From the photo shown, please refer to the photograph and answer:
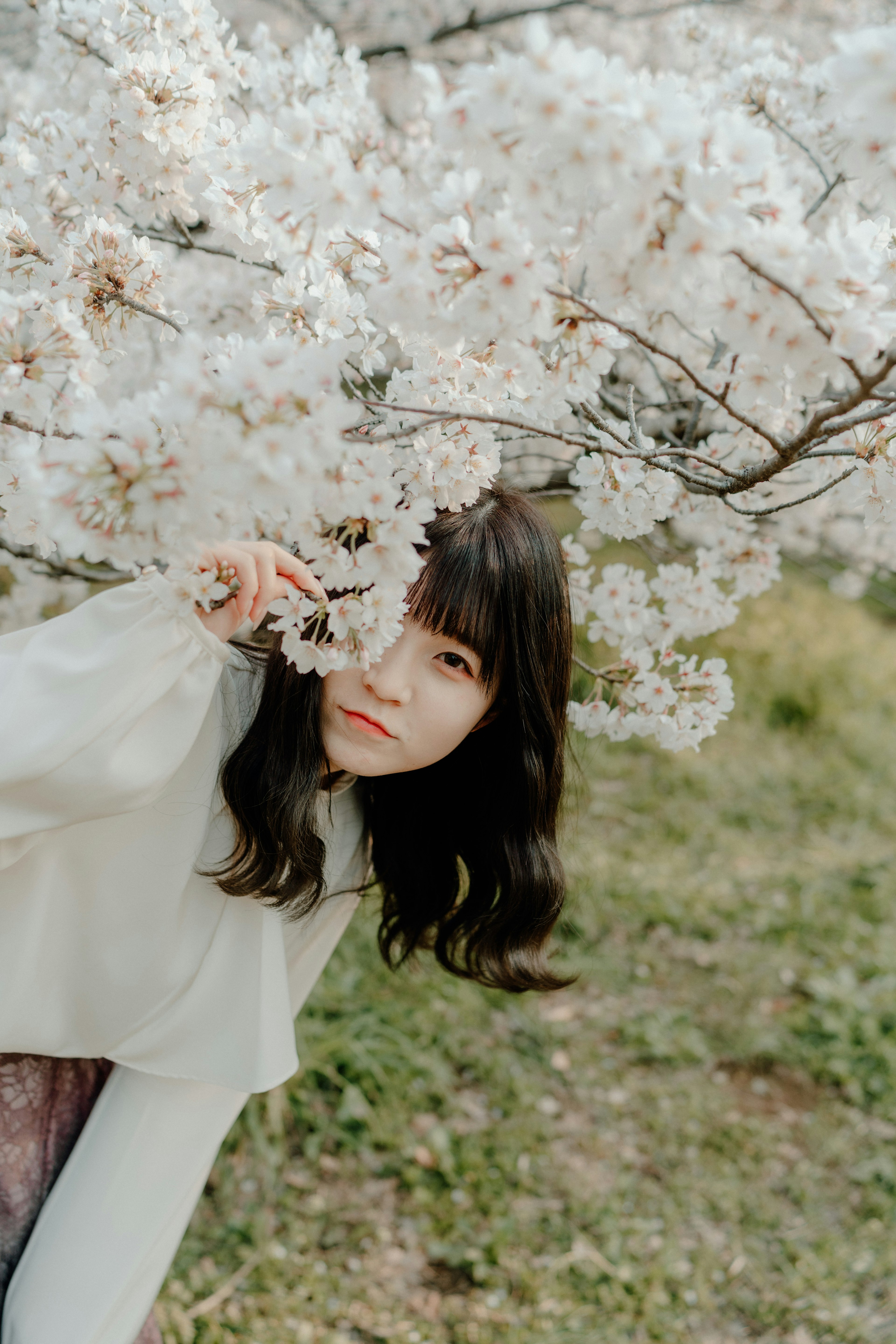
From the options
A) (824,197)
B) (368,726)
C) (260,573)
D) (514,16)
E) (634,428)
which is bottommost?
(368,726)

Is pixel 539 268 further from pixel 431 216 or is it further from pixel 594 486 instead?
pixel 594 486

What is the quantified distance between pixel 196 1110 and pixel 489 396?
114cm

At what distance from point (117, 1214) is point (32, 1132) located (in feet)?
0.65

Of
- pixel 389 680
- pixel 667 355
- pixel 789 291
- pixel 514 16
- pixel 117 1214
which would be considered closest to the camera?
pixel 789 291

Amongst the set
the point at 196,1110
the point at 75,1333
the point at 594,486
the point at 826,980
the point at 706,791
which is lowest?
the point at 706,791

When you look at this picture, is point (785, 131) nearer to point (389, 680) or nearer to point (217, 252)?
point (217, 252)

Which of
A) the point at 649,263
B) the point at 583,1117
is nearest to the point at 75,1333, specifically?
the point at 649,263

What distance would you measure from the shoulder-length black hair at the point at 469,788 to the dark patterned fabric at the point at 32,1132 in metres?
0.47

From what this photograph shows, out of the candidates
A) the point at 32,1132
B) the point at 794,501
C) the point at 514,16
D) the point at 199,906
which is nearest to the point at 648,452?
the point at 794,501

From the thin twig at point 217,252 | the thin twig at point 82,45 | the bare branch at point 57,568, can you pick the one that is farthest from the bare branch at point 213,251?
the bare branch at point 57,568

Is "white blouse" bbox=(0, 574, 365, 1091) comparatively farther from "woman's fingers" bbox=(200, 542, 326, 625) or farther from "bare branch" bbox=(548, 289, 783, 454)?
"bare branch" bbox=(548, 289, 783, 454)

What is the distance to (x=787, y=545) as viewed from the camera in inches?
163

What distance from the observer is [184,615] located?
1.00m

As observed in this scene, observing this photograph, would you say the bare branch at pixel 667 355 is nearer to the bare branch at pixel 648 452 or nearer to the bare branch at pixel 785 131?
the bare branch at pixel 648 452
